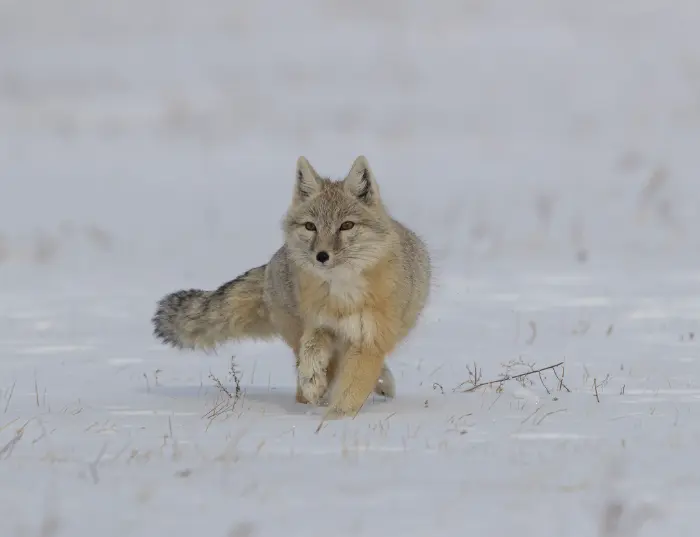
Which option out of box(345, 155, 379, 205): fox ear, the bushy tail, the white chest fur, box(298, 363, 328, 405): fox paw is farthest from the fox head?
the bushy tail

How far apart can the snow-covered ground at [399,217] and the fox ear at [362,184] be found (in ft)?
4.21

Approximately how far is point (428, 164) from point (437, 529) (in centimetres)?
1725

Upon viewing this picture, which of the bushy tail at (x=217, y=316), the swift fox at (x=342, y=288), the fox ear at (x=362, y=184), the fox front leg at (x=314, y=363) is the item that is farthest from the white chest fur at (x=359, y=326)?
the bushy tail at (x=217, y=316)

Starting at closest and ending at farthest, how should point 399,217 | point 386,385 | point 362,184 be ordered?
point 362,184
point 386,385
point 399,217

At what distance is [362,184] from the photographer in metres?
7.11

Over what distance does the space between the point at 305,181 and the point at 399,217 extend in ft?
32.4

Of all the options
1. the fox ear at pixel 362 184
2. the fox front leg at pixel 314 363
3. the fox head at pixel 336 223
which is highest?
the fox ear at pixel 362 184

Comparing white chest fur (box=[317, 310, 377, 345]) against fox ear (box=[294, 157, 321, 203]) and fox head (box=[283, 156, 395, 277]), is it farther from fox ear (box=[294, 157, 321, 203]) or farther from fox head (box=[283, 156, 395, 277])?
fox ear (box=[294, 157, 321, 203])

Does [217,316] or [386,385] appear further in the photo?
[217,316]

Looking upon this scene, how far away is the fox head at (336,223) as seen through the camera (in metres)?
6.64

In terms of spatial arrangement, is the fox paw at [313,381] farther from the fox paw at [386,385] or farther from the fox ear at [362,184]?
the fox ear at [362,184]

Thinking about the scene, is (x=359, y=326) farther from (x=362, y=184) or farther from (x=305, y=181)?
(x=305, y=181)

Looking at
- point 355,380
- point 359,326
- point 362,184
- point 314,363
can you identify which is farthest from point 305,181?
point 355,380

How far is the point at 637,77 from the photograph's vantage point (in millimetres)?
24672
